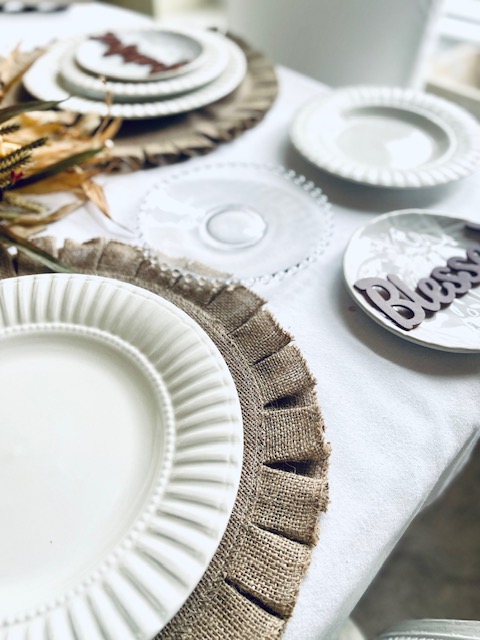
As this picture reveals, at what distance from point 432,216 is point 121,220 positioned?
13.4 inches

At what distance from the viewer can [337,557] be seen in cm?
39

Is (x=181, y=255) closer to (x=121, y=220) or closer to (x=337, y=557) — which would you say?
(x=121, y=220)

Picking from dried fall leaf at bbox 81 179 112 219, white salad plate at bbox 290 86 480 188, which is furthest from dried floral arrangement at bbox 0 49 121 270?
white salad plate at bbox 290 86 480 188

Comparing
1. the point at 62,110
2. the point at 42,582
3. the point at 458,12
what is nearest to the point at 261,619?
the point at 42,582

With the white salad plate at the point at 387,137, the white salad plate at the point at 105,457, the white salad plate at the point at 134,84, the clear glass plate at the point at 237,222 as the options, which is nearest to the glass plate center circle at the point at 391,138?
the white salad plate at the point at 387,137

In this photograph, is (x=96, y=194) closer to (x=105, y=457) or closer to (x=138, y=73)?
(x=138, y=73)

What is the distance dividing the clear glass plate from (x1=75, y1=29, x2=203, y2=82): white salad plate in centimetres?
21

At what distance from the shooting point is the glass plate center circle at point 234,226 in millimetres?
586

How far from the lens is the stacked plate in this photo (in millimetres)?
742

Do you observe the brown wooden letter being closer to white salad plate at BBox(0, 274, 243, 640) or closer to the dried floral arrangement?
white salad plate at BBox(0, 274, 243, 640)

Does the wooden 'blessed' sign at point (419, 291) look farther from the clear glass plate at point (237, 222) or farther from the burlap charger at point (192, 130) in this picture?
the burlap charger at point (192, 130)

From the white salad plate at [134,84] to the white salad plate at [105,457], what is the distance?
1.21 ft

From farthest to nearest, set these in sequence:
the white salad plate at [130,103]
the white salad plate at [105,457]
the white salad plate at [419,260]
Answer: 1. the white salad plate at [130,103]
2. the white salad plate at [419,260]
3. the white salad plate at [105,457]

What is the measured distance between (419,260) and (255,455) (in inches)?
10.7
